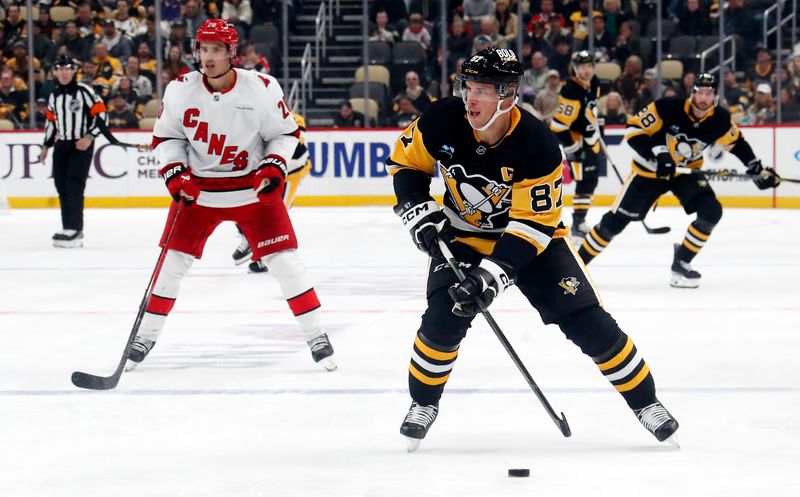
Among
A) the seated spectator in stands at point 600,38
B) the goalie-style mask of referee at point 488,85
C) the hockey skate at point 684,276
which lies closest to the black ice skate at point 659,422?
the goalie-style mask of referee at point 488,85

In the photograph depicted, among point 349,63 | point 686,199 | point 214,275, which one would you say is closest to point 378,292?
point 214,275

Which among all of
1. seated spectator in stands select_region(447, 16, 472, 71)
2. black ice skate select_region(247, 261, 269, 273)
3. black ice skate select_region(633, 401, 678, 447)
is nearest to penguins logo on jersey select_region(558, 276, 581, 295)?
black ice skate select_region(633, 401, 678, 447)

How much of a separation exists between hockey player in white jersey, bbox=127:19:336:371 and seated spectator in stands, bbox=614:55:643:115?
25.8ft

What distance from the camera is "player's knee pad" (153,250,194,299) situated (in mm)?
4402

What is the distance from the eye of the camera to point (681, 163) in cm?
670

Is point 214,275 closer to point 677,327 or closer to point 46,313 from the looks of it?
point 46,313

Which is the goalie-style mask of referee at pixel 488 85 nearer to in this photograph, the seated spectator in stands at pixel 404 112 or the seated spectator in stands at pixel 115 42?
the seated spectator in stands at pixel 404 112

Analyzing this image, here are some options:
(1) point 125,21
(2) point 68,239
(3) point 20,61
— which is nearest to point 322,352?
(2) point 68,239

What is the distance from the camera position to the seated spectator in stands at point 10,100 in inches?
466

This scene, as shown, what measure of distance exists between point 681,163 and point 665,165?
1.04ft

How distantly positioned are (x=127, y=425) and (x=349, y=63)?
9.30 m

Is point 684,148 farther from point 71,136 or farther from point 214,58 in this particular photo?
point 71,136

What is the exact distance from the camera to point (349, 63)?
41.3ft

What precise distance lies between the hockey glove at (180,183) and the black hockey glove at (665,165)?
297 cm
